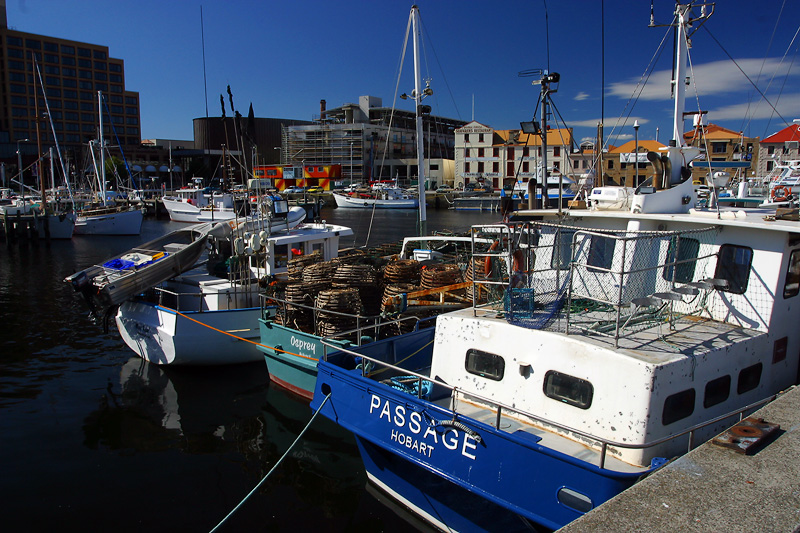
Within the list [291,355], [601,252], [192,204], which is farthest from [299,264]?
[192,204]

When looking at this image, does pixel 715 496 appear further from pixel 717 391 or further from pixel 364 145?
pixel 364 145

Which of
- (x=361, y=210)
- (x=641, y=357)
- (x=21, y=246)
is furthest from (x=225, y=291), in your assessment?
(x=361, y=210)

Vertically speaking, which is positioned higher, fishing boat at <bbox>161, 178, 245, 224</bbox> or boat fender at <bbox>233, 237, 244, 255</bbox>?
boat fender at <bbox>233, 237, 244, 255</bbox>

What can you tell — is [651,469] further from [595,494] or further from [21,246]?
[21,246]

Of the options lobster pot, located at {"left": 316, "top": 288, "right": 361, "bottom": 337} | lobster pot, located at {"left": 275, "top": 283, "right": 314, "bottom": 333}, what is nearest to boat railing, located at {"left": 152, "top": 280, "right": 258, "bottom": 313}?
lobster pot, located at {"left": 275, "top": 283, "right": 314, "bottom": 333}

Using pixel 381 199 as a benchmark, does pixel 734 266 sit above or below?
above

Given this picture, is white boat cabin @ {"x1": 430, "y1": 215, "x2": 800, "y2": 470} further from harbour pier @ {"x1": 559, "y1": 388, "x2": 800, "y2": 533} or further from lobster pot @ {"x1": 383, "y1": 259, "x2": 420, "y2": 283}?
lobster pot @ {"x1": 383, "y1": 259, "x2": 420, "y2": 283}

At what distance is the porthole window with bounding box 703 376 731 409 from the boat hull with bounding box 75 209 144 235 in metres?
54.8

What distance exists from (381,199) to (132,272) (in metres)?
68.2

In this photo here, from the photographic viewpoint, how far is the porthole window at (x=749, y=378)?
23.0ft

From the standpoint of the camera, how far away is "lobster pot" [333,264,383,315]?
13328mm

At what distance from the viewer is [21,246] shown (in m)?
43.0

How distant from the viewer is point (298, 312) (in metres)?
13.1

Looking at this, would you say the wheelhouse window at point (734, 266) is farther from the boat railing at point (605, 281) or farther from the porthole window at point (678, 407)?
the porthole window at point (678, 407)
